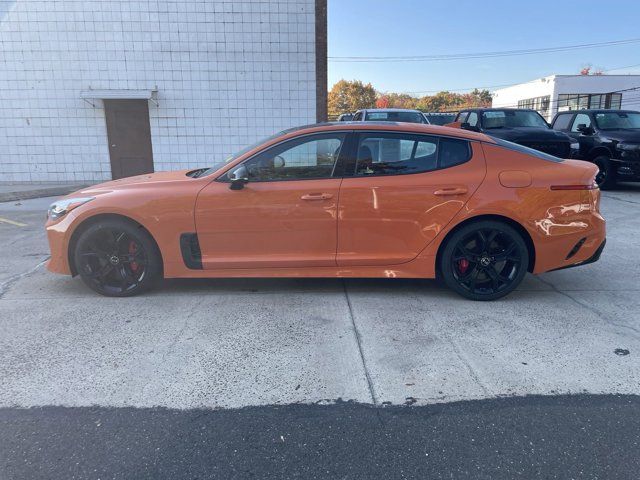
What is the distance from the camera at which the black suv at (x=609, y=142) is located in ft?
34.5

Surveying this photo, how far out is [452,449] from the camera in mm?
2521

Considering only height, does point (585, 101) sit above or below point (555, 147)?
above

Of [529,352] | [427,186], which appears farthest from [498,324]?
[427,186]

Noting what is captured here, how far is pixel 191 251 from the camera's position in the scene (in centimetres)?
452

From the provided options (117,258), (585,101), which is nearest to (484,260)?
(117,258)

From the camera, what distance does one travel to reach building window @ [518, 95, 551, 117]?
4572 cm

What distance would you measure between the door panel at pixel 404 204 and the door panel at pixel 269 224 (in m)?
0.16

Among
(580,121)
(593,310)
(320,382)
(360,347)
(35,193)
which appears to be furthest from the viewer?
(580,121)

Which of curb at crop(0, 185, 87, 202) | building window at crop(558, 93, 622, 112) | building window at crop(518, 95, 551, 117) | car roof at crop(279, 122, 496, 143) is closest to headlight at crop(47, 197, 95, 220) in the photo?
car roof at crop(279, 122, 496, 143)

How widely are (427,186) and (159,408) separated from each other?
9.25ft

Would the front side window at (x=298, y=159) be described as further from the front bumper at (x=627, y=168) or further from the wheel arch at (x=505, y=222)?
the front bumper at (x=627, y=168)

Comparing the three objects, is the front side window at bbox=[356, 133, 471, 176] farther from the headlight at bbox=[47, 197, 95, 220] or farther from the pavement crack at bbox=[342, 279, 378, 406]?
the headlight at bbox=[47, 197, 95, 220]

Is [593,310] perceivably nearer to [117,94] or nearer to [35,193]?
[117,94]

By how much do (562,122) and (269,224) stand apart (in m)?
11.3
